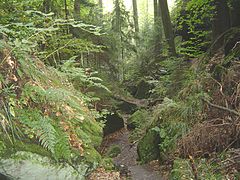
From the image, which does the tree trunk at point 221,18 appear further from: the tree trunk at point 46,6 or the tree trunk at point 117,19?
the tree trunk at point 117,19

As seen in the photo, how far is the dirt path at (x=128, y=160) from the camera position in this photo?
791 cm

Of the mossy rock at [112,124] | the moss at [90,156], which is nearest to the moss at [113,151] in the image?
the mossy rock at [112,124]

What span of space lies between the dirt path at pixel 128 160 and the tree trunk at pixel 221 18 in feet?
15.7

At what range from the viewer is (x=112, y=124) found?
45.1 ft

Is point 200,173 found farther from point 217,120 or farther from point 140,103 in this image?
point 140,103

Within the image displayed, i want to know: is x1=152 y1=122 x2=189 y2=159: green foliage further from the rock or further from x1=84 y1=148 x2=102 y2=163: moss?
the rock

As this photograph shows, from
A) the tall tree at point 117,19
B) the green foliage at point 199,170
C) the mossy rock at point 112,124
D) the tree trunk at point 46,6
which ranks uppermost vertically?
the tall tree at point 117,19

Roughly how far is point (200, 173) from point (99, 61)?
308 inches

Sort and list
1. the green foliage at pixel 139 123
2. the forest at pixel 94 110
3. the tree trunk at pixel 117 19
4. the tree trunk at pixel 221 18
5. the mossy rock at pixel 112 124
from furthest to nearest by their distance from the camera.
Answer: the tree trunk at pixel 117 19 < the mossy rock at pixel 112 124 < the green foliage at pixel 139 123 < the tree trunk at pixel 221 18 < the forest at pixel 94 110

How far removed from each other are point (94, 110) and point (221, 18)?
4.88 m

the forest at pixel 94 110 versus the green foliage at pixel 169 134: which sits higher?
the forest at pixel 94 110

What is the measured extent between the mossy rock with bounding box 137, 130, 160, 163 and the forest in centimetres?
3

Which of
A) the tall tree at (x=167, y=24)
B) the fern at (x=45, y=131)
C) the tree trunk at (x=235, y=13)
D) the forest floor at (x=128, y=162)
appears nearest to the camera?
the fern at (x=45, y=131)

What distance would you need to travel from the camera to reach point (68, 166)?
3.29 meters
